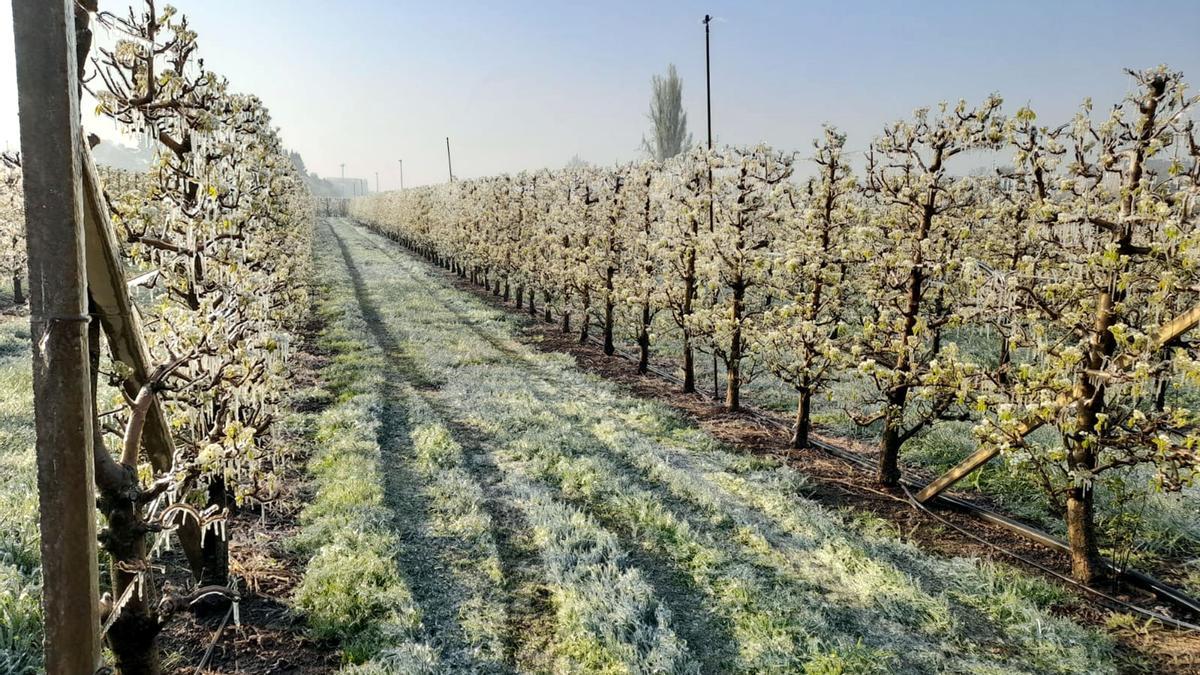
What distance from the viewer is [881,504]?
8.93m

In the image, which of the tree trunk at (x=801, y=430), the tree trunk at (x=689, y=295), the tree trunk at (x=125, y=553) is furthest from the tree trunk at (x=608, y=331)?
the tree trunk at (x=125, y=553)

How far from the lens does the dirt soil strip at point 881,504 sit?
19.4 feet

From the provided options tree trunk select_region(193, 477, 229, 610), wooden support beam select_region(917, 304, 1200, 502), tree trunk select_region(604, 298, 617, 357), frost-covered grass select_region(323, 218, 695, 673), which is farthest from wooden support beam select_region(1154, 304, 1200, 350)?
tree trunk select_region(604, 298, 617, 357)

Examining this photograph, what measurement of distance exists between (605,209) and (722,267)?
244 inches

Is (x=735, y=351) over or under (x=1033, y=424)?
over

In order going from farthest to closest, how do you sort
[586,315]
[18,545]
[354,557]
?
[586,315]
[354,557]
[18,545]

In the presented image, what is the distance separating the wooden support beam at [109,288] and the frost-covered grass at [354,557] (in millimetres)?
3050

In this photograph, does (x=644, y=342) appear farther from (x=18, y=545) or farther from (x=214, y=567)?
(x=18, y=545)

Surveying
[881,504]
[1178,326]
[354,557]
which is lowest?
[881,504]

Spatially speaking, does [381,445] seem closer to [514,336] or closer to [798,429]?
[798,429]

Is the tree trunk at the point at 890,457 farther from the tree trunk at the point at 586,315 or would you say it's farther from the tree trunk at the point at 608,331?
the tree trunk at the point at 586,315

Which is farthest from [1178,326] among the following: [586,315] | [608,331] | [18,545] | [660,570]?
[586,315]

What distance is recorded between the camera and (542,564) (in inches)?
279

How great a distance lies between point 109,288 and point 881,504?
8926 millimetres
